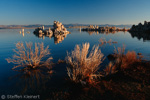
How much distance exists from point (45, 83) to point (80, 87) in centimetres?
285

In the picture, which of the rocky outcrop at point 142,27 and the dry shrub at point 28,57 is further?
the rocky outcrop at point 142,27

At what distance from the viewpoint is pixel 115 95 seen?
527 cm

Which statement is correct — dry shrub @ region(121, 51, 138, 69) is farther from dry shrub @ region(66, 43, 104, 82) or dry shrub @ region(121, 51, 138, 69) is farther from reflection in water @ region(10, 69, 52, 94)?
reflection in water @ region(10, 69, 52, 94)

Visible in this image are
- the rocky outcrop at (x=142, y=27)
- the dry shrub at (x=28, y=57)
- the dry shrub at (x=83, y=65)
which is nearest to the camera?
the dry shrub at (x=83, y=65)

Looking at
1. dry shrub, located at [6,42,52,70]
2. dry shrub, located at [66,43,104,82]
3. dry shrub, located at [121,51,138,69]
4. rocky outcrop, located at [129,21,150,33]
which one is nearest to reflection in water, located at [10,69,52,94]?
dry shrub, located at [6,42,52,70]

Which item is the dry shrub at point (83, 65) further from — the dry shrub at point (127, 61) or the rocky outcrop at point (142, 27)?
the rocky outcrop at point (142, 27)

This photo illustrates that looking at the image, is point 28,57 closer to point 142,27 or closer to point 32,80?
point 32,80

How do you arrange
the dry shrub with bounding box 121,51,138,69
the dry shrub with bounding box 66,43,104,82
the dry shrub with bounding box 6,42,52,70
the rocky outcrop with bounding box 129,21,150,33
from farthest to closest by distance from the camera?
the rocky outcrop with bounding box 129,21,150,33
the dry shrub with bounding box 6,42,52,70
the dry shrub with bounding box 121,51,138,69
the dry shrub with bounding box 66,43,104,82

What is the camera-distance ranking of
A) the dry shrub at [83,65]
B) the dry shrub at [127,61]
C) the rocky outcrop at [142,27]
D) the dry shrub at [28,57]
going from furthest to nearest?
1. the rocky outcrop at [142,27]
2. the dry shrub at [28,57]
3. the dry shrub at [127,61]
4. the dry shrub at [83,65]

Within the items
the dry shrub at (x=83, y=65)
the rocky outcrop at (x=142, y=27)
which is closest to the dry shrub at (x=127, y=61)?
the dry shrub at (x=83, y=65)

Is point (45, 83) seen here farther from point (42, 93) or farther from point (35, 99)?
point (35, 99)

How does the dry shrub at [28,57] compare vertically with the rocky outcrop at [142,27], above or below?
below

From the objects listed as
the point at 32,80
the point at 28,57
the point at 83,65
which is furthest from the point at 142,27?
the point at 32,80

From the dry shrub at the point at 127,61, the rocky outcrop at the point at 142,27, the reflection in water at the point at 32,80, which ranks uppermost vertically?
the rocky outcrop at the point at 142,27
